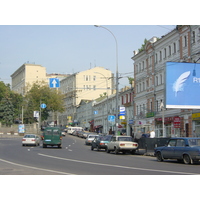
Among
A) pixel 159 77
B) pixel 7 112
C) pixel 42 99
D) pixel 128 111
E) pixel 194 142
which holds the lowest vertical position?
pixel 194 142

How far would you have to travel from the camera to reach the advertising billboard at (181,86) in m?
31.0

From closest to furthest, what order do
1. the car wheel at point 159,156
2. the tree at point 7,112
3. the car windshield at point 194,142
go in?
the car windshield at point 194,142 < the car wheel at point 159,156 < the tree at point 7,112

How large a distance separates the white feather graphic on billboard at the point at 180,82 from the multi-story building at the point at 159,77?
32.8 feet

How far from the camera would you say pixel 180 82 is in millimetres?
31031

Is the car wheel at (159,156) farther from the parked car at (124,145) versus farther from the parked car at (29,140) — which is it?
the parked car at (29,140)

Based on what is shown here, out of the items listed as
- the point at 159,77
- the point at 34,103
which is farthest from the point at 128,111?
the point at 34,103

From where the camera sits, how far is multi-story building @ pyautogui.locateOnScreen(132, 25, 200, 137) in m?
44.3

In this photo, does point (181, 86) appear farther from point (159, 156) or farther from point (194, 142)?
point (194, 142)

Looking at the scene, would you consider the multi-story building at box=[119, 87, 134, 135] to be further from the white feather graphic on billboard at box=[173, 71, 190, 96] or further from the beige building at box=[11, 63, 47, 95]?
the beige building at box=[11, 63, 47, 95]

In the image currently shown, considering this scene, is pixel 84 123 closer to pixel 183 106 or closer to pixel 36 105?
pixel 36 105

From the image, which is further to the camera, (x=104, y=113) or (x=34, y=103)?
(x=34, y=103)

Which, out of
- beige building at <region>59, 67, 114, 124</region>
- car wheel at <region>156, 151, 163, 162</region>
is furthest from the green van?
beige building at <region>59, 67, 114, 124</region>

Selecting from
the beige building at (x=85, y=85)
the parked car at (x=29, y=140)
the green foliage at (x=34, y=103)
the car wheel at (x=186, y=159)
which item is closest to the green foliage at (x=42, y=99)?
the green foliage at (x=34, y=103)

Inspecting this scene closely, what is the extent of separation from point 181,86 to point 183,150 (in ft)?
32.7
